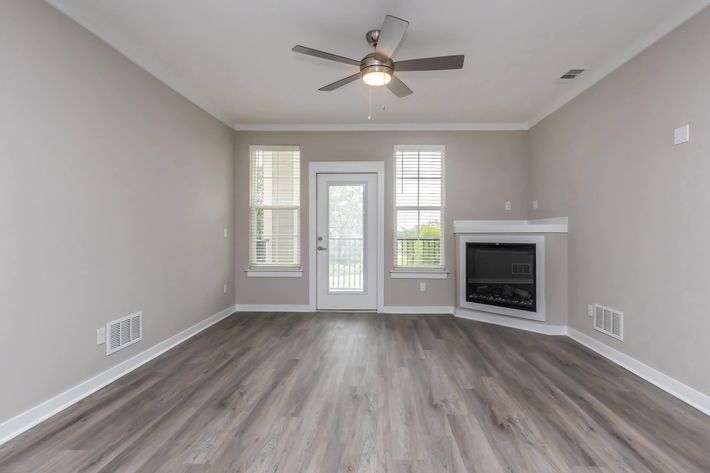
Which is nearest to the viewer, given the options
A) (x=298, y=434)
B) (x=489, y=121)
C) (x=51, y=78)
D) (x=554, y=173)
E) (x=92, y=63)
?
(x=298, y=434)

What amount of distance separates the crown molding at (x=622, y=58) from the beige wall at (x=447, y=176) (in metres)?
0.82

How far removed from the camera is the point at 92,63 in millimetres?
2404

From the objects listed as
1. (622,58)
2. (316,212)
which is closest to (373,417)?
(316,212)

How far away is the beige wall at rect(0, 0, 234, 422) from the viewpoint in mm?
1904

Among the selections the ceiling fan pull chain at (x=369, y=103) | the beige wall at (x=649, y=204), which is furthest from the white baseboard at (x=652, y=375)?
the ceiling fan pull chain at (x=369, y=103)

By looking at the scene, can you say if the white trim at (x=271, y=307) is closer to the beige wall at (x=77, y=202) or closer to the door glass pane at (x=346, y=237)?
the door glass pane at (x=346, y=237)

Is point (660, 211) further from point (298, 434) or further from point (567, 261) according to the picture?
point (298, 434)

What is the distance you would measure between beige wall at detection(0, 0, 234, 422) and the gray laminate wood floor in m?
0.43

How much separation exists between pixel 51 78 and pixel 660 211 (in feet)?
14.1

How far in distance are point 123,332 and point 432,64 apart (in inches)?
125

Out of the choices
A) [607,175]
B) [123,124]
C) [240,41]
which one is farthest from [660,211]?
[123,124]

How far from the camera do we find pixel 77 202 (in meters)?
2.29

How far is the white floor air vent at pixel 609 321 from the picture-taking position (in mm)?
2922

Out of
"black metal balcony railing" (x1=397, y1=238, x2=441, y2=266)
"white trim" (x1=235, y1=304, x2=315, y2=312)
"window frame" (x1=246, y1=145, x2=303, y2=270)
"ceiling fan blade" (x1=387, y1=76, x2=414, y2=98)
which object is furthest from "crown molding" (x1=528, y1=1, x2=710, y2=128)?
"white trim" (x1=235, y1=304, x2=315, y2=312)
